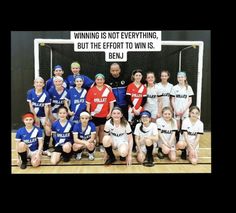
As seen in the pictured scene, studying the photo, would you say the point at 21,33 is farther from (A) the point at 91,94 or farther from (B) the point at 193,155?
(B) the point at 193,155

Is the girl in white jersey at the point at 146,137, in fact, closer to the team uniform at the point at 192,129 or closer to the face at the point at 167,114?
the face at the point at 167,114

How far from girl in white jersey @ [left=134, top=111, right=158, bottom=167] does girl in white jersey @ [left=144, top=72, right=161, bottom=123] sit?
0.49 m

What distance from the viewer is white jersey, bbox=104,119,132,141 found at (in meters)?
3.89

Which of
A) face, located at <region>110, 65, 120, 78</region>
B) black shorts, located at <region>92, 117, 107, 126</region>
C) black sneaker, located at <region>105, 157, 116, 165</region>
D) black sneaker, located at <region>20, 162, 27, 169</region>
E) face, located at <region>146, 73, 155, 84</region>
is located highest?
face, located at <region>110, 65, 120, 78</region>

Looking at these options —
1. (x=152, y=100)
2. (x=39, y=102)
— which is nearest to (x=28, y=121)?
(x=39, y=102)

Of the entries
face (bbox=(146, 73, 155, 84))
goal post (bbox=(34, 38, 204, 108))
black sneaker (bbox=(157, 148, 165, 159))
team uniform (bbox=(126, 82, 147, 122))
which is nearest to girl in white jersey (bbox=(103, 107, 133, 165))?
team uniform (bbox=(126, 82, 147, 122))

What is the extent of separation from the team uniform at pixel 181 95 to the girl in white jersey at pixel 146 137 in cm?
80

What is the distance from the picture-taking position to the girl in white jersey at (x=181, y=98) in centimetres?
444

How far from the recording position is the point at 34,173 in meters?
3.56

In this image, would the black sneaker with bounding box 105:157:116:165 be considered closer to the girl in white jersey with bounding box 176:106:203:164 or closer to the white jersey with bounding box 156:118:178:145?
the white jersey with bounding box 156:118:178:145

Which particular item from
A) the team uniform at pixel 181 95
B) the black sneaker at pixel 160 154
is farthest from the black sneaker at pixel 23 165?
the team uniform at pixel 181 95

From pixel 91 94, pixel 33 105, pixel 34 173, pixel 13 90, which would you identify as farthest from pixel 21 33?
pixel 34 173

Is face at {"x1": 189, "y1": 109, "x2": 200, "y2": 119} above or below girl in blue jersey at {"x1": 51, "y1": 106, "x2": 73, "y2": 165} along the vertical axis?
above

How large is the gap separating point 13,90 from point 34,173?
9.35 ft
